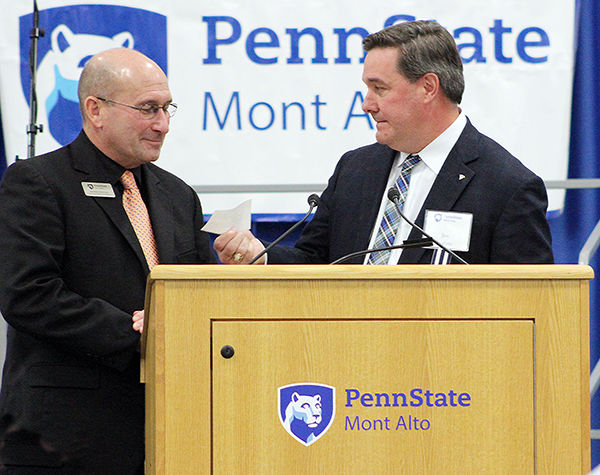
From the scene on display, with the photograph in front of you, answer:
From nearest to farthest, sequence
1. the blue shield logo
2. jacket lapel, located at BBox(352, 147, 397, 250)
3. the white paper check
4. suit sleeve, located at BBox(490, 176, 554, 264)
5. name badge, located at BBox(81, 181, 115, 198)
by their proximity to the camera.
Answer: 1. the white paper check
2. suit sleeve, located at BBox(490, 176, 554, 264)
3. name badge, located at BBox(81, 181, 115, 198)
4. jacket lapel, located at BBox(352, 147, 397, 250)
5. the blue shield logo

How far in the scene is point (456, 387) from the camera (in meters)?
1.74

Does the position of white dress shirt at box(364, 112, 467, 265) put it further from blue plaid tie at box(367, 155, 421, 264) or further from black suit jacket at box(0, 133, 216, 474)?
black suit jacket at box(0, 133, 216, 474)

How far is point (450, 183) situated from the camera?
2623 mm

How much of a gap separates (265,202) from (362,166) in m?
0.96

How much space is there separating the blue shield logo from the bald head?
3.17ft

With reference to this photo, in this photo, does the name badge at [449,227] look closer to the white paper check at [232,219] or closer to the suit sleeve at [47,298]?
the white paper check at [232,219]

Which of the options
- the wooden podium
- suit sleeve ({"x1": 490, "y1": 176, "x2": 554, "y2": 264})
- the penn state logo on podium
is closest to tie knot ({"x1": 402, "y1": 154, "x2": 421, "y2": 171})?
suit sleeve ({"x1": 490, "y1": 176, "x2": 554, "y2": 264})

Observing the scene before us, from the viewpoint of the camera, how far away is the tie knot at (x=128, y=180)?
2.76 metres

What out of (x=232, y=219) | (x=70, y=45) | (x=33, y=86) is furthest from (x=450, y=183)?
(x=70, y=45)

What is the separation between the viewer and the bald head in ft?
9.20

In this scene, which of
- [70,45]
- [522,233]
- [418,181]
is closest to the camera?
[522,233]

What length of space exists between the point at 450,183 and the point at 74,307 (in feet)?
3.39

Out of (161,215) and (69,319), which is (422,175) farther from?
(69,319)

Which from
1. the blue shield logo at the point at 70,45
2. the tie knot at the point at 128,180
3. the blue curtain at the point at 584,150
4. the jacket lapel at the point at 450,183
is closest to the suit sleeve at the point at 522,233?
the jacket lapel at the point at 450,183
